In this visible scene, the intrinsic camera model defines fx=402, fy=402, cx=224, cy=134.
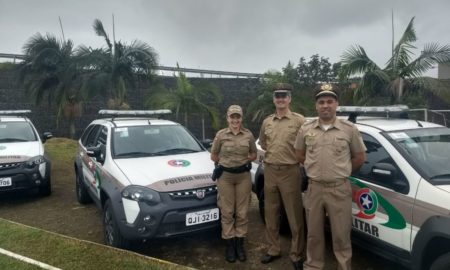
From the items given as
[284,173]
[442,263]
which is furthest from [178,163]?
[442,263]

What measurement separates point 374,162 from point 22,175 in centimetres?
566

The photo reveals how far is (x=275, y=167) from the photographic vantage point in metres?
4.07

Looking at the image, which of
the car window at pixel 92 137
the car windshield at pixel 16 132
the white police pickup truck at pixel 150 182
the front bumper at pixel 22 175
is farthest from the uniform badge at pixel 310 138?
the car windshield at pixel 16 132

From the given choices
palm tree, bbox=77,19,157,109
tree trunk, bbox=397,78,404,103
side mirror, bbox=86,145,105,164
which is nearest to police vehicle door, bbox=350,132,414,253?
side mirror, bbox=86,145,105,164

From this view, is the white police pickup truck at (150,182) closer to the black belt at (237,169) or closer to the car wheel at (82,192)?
the black belt at (237,169)

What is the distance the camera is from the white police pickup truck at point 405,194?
3.06m

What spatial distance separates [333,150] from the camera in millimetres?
3432

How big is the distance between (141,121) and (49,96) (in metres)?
9.50

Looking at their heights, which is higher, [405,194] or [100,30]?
[100,30]

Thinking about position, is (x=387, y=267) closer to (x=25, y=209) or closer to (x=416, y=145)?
(x=416, y=145)

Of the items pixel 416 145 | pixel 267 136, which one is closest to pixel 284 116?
pixel 267 136

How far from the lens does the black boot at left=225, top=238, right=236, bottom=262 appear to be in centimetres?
436

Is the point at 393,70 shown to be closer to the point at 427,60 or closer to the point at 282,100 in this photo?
the point at 427,60

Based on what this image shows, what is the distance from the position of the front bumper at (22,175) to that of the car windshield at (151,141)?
90.2 inches
